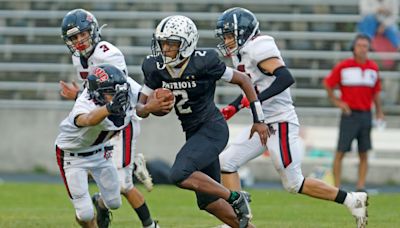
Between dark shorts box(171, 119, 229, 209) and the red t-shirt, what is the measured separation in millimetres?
6000

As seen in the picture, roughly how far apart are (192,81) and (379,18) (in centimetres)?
996

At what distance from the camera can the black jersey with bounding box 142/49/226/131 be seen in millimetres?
8219

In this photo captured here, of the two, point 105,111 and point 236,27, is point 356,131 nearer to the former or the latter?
point 236,27

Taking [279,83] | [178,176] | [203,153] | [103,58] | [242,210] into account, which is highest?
[103,58]

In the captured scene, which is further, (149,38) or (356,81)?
(149,38)

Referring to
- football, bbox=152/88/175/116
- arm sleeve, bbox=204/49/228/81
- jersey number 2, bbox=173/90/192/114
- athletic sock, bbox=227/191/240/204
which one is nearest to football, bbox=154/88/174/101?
football, bbox=152/88/175/116

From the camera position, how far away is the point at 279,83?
9.39 meters

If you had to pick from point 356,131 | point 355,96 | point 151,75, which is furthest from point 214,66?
point 355,96

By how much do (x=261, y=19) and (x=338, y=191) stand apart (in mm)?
9598

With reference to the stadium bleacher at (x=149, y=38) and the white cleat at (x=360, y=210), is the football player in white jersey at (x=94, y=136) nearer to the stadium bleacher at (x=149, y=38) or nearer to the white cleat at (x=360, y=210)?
the white cleat at (x=360, y=210)

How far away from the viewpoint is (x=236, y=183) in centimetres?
973

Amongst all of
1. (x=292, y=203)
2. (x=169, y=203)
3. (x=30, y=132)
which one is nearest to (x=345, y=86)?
(x=292, y=203)

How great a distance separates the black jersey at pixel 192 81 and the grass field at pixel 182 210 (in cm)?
174

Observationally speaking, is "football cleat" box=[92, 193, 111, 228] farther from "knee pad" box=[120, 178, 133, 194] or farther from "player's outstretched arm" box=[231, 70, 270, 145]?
"player's outstretched arm" box=[231, 70, 270, 145]
